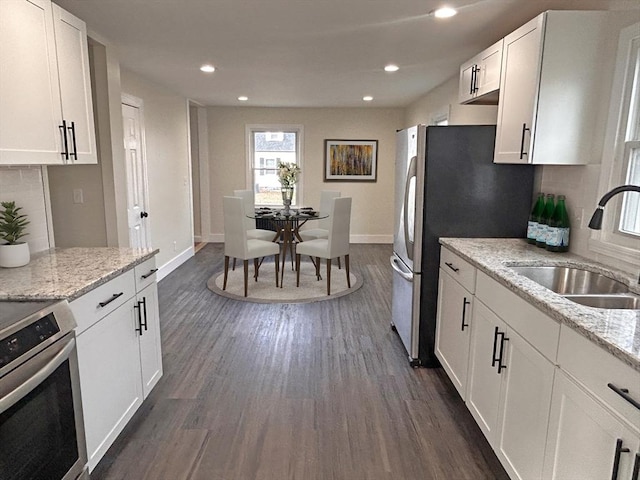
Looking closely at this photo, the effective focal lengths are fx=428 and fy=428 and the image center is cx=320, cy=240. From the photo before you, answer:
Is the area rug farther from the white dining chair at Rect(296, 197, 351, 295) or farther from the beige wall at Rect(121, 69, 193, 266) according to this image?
the beige wall at Rect(121, 69, 193, 266)

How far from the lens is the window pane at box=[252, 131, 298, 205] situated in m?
7.53

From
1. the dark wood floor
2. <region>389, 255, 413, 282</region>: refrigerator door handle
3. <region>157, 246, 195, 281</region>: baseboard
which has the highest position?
<region>389, 255, 413, 282</region>: refrigerator door handle

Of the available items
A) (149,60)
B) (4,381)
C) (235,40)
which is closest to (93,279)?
(4,381)

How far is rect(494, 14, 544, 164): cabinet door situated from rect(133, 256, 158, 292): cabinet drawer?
2.18 metres

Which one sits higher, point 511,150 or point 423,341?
point 511,150

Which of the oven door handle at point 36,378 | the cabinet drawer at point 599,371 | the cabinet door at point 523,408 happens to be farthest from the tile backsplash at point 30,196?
the cabinet drawer at point 599,371

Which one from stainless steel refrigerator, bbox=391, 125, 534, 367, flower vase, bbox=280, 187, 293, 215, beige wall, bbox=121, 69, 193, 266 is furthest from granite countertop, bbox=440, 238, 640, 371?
beige wall, bbox=121, 69, 193, 266

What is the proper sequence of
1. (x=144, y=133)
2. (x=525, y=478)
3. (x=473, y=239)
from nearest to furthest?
(x=525, y=478)
(x=473, y=239)
(x=144, y=133)

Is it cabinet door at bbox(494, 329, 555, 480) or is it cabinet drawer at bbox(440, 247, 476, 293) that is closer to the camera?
cabinet door at bbox(494, 329, 555, 480)

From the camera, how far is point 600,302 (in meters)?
1.82

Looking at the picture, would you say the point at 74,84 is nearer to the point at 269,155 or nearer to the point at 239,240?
the point at 239,240

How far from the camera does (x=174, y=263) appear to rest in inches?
227

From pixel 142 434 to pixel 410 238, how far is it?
6.80 ft

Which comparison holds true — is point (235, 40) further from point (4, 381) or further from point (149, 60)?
point (4, 381)
